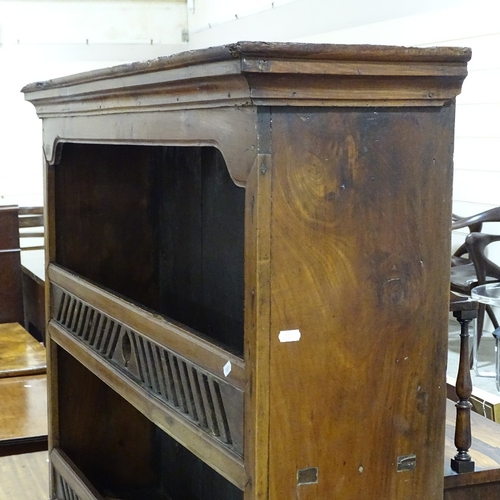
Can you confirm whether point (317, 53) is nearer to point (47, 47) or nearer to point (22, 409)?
point (22, 409)

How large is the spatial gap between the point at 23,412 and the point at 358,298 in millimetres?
2052

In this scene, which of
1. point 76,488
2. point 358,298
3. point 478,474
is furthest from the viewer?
point 76,488

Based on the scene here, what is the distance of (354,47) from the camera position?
1066mm

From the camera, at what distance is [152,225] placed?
92.4 inches

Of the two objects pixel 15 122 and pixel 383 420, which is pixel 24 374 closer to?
pixel 383 420

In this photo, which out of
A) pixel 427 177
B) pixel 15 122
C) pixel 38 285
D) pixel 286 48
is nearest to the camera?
pixel 286 48

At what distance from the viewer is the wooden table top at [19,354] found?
3434 millimetres

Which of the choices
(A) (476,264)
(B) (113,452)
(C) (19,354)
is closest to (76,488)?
(B) (113,452)

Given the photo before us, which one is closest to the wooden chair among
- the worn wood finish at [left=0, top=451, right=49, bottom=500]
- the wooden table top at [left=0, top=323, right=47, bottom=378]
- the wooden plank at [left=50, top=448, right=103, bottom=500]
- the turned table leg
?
the wooden table top at [left=0, top=323, right=47, bottom=378]

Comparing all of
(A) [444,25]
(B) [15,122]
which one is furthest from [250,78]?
(B) [15,122]

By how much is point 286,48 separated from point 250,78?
0.19 feet

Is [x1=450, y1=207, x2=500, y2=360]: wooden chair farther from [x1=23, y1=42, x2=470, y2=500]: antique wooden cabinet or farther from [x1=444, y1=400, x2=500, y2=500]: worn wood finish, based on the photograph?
[x1=23, y1=42, x2=470, y2=500]: antique wooden cabinet

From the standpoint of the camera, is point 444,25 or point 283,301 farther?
point 444,25

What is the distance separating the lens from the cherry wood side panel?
3.71 feet
